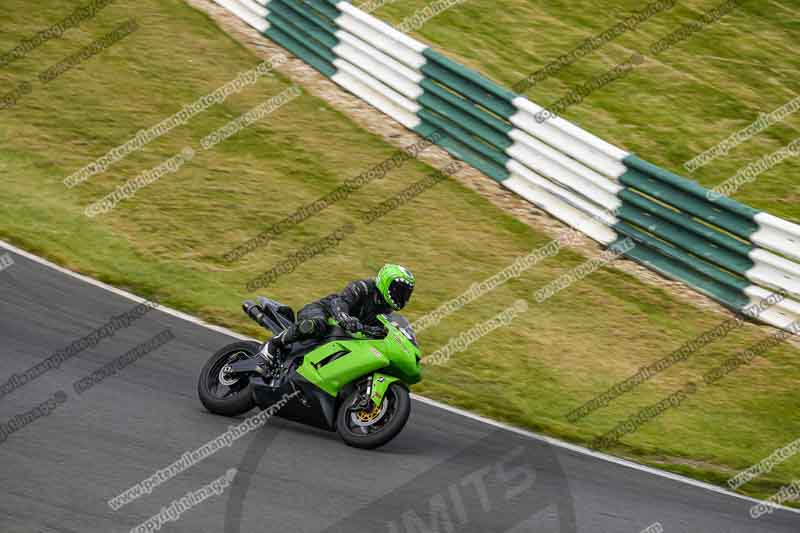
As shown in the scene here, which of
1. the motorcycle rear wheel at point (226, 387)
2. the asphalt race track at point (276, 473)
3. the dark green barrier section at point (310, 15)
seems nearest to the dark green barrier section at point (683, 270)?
the asphalt race track at point (276, 473)

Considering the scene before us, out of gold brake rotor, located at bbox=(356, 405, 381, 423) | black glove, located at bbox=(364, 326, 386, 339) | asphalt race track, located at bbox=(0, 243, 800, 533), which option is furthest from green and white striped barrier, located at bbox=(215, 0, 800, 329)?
gold brake rotor, located at bbox=(356, 405, 381, 423)

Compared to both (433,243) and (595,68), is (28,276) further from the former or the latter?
(595,68)

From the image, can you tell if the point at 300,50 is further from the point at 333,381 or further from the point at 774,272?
the point at 333,381

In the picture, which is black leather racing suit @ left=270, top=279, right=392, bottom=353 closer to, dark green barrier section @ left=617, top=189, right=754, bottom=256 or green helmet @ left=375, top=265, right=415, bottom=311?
green helmet @ left=375, top=265, right=415, bottom=311

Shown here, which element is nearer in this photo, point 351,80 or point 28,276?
point 28,276

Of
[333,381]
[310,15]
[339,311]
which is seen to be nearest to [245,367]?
[333,381]

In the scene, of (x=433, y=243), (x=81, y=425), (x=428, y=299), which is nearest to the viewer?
(x=81, y=425)

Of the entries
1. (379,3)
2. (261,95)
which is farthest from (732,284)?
(379,3)

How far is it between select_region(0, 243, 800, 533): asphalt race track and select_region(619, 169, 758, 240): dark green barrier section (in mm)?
4268

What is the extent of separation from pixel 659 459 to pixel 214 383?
398cm

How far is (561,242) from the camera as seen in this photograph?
1373 cm

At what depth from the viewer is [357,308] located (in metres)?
8.64

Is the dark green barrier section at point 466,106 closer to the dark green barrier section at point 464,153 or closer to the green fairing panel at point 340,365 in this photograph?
the dark green barrier section at point 464,153

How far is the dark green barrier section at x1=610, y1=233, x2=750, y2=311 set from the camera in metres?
12.6
